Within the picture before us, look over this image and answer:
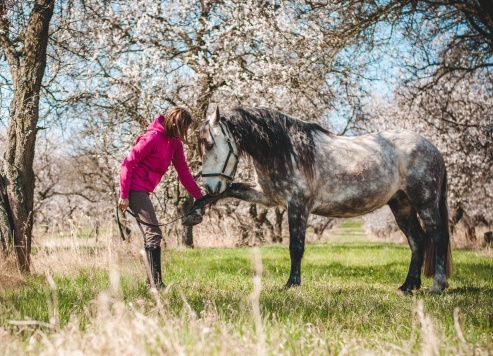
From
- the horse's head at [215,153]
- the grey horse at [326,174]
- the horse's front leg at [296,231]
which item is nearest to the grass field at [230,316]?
the horse's front leg at [296,231]

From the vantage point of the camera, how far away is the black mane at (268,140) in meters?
5.36

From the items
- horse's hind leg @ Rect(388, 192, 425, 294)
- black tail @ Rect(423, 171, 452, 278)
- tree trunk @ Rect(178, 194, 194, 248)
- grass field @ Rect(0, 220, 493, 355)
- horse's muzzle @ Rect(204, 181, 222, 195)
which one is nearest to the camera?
grass field @ Rect(0, 220, 493, 355)

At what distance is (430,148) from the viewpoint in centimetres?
615

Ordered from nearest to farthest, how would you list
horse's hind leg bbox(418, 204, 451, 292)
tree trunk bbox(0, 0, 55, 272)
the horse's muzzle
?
the horse's muzzle
horse's hind leg bbox(418, 204, 451, 292)
tree trunk bbox(0, 0, 55, 272)

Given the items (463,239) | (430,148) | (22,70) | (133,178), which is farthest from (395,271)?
(463,239)

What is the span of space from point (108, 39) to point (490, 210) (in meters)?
20.5

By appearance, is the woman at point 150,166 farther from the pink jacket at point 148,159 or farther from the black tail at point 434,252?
the black tail at point 434,252

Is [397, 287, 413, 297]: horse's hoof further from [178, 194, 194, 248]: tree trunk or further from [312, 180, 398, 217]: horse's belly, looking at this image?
[178, 194, 194, 248]: tree trunk

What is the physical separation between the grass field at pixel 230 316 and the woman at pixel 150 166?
1.79 ft

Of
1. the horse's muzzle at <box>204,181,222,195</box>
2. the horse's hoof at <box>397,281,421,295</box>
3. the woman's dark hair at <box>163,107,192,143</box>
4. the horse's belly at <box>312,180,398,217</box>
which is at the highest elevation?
the woman's dark hair at <box>163,107,192,143</box>

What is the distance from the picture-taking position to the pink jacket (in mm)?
5031

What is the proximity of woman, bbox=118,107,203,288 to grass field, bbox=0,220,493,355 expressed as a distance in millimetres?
545

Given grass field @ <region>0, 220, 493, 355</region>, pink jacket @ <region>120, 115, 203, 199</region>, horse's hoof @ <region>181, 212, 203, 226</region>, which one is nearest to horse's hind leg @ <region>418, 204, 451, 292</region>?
grass field @ <region>0, 220, 493, 355</region>

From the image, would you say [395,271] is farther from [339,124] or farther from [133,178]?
[339,124]
